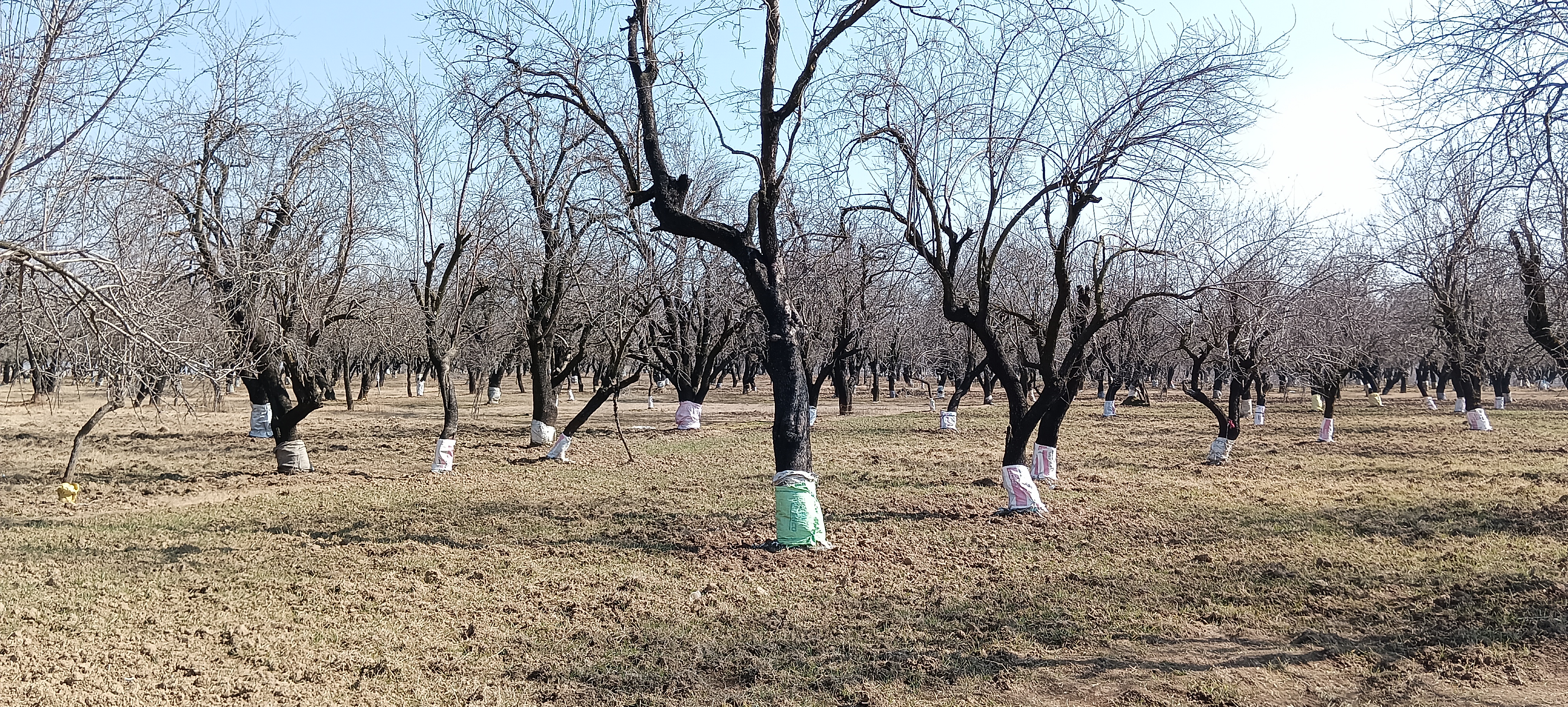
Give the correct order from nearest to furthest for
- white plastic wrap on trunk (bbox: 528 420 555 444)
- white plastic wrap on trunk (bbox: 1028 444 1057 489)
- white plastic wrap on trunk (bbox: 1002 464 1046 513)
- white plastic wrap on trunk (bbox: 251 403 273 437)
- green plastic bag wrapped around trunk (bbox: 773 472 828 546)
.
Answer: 1. green plastic bag wrapped around trunk (bbox: 773 472 828 546)
2. white plastic wrap on trunk (bbox: 1002 464 1046 513)
3. white plastic wrap on trunk (bbox: 1028 444 1057 489)
4. white plastic wrap on trunk (bbox: 528 420 555 444)
5. white plastic wrap on trunk (bbox: 251 403 273 437)

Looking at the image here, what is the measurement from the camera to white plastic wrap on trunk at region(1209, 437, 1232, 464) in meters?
15.2

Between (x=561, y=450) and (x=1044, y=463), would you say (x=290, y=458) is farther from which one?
(x=1044, y=463)

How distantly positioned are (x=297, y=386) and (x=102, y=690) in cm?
934

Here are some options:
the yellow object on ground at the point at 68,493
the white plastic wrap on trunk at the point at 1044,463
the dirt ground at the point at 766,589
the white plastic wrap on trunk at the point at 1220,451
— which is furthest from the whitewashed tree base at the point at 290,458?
the white plastic wrap on trunk at the point at 1220,451

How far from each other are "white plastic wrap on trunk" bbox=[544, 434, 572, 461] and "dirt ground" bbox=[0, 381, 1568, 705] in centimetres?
115

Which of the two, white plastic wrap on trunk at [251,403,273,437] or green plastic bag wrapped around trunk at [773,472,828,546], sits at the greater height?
white plastic wrap on trunk at [251,403,273,437]

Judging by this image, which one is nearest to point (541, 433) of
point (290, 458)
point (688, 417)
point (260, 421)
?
point (688, 417)

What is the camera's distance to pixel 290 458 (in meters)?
13.3

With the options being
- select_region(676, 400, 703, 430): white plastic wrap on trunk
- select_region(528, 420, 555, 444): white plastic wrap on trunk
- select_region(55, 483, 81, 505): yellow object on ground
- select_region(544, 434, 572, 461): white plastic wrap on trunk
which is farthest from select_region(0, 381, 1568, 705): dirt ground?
select_region(676, 400, 703, 430): white plastic wrap on trunk

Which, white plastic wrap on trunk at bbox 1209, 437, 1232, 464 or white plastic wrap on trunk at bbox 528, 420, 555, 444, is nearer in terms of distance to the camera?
white plastic wrap on trunk at bbox 1209, 437, 1232, 464

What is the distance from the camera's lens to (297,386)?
13000 millimetres

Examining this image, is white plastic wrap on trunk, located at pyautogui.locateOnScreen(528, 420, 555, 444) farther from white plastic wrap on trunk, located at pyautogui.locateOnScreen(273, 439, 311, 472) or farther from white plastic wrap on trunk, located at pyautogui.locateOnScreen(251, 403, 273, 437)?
white plastic wrap on trunk, located at pyautogui.locateOnScreen(251, 403, 273, 437)

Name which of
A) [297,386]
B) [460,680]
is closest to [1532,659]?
[460,680]

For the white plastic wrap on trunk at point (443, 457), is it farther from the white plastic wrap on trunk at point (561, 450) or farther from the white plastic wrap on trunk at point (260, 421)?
the white plastic wrap on trunk at point (260, 421)
